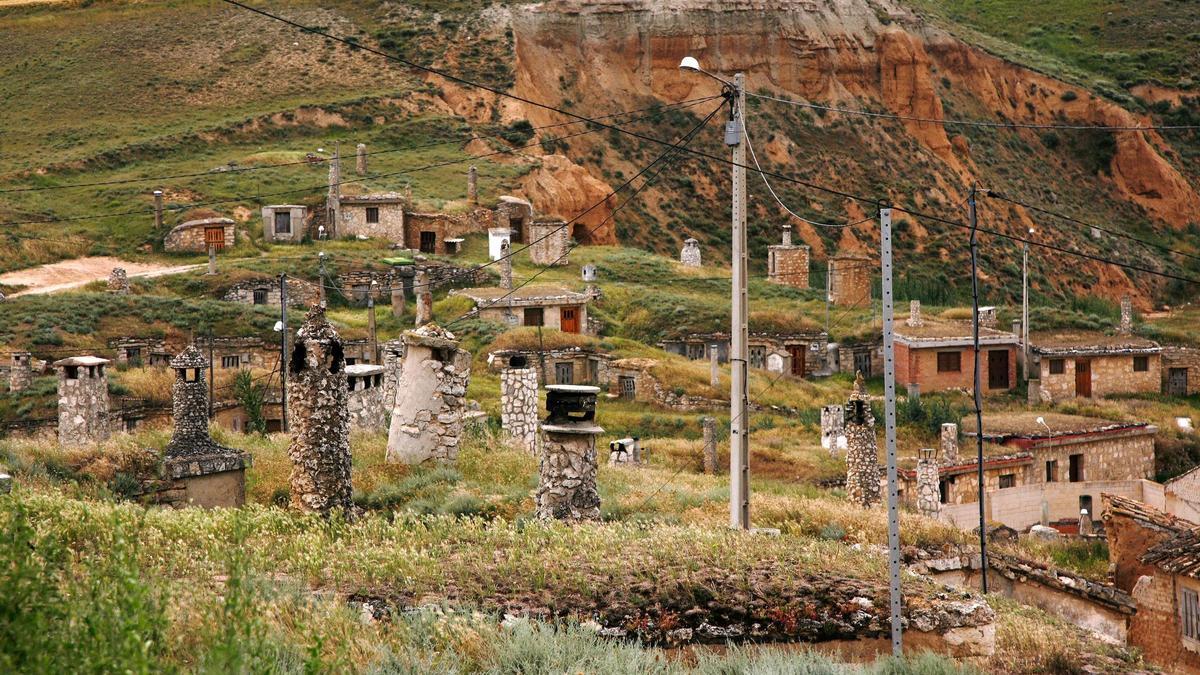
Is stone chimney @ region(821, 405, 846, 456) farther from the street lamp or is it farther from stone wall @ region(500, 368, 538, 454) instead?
the street lamp

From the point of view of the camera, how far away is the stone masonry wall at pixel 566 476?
15734mm

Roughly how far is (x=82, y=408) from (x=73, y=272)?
1157 inches

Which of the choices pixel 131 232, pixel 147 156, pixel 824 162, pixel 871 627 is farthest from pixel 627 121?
pixel 871 627

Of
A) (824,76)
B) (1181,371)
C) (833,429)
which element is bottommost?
(833,429)

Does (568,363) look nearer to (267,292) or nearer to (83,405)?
(267,292)

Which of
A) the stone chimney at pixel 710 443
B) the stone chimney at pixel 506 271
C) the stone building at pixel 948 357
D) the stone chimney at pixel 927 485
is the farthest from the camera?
the stone chimney at pixel 506 271

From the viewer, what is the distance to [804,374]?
4869 centimetres

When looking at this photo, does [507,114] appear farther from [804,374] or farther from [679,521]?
[679,521]

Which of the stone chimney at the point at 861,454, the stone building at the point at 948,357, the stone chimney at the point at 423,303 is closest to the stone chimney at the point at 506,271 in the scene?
the stone chimney at the point at 423,303

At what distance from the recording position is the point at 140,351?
40094 millimetres

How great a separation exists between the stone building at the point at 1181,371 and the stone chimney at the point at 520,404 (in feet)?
102

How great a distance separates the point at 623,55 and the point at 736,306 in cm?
7342

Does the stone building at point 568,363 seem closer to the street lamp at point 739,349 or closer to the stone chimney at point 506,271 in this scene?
the stone chimney at point 506,271

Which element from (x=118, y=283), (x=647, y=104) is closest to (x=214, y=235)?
(x=118, y=283)
